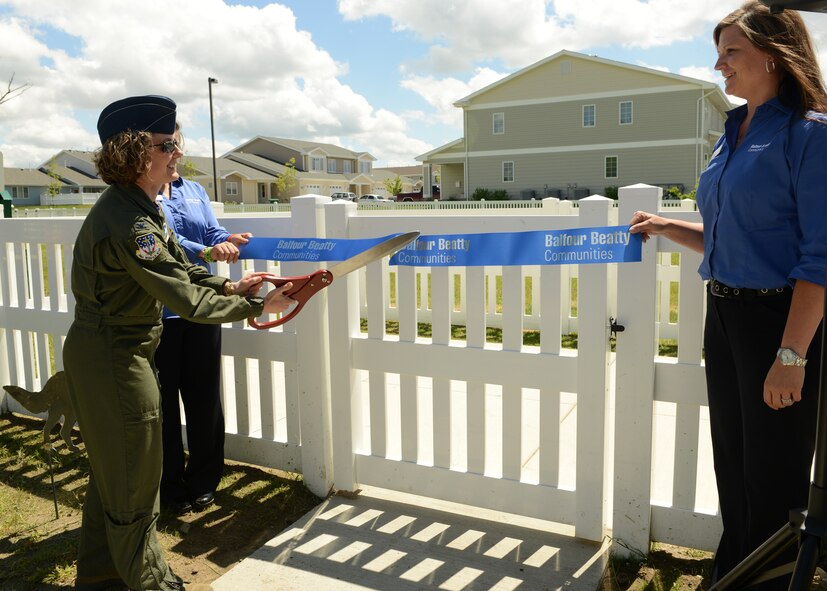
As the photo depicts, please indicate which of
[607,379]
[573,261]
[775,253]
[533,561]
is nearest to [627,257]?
[573,261]

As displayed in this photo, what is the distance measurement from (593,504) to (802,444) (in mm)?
1203

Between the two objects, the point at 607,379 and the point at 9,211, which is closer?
the point at 607,379

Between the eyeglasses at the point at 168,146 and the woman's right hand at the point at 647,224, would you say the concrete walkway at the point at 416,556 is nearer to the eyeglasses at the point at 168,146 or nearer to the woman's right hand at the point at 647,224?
the woman's right hand at the point at 647,224

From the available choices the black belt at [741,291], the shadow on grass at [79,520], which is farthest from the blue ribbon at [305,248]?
the black belt at [741,291]

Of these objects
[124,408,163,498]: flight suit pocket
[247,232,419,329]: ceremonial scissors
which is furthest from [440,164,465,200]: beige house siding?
[124,408,163,498]: flight suit pocket

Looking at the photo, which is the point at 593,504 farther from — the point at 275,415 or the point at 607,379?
the point at 275,415

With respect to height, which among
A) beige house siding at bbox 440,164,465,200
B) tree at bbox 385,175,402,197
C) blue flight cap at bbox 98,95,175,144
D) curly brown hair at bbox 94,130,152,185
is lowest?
curly brown hair at bbox 94,130,152,185

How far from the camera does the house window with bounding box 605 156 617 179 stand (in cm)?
3806

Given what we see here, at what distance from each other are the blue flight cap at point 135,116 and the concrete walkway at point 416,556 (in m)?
2.02

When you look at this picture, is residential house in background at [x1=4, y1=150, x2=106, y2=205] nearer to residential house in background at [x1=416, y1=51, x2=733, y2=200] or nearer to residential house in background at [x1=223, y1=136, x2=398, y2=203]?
residential house in background at [x1=223, y1=136, x2=398, y2=203]

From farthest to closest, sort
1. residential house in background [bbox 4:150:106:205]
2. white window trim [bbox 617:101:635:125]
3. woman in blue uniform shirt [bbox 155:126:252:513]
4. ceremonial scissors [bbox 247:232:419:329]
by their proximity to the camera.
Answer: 1. residential house in background [bbox 4:150:106:205]
2. white window trim [bbox 617:101:635:125]
3. woman in blue uniform shirt [bbox 155:126:252:513]
4. ceremonial scissors [bbox 247:232:419:329]

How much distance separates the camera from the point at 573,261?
10.2 ft

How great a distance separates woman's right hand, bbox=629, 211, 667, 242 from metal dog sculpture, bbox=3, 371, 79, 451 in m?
2.99

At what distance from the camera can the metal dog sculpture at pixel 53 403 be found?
3639 mm
